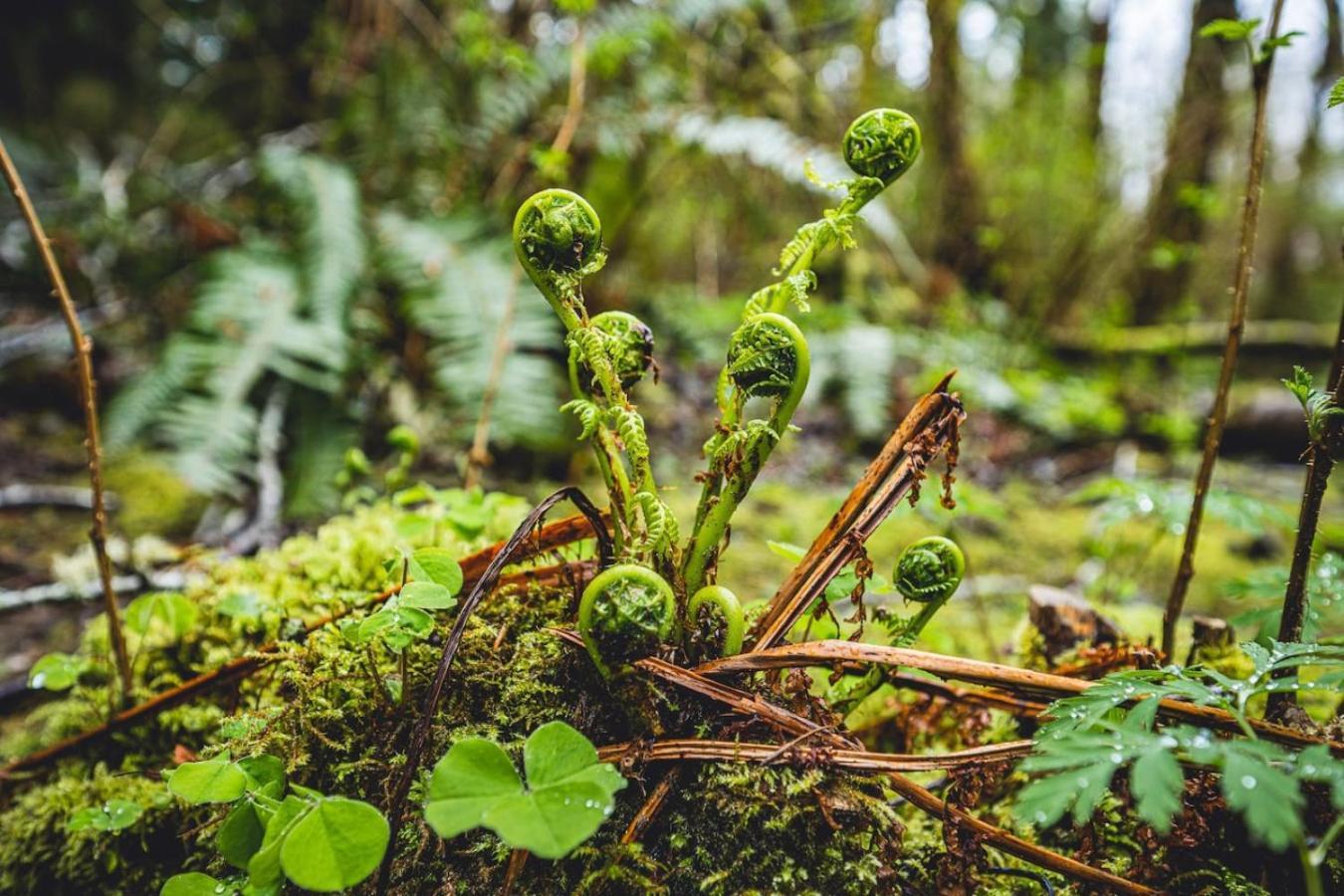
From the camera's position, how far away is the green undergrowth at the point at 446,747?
957 mm

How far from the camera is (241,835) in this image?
93 cm

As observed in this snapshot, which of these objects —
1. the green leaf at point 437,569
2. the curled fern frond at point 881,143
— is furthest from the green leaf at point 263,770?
the curled fern frond at point 881,143

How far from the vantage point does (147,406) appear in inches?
115

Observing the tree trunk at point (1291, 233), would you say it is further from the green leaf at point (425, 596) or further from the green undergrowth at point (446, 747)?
the green leaf at point (425, 596)

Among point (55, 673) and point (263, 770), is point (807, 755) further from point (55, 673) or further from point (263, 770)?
point (55, 673)

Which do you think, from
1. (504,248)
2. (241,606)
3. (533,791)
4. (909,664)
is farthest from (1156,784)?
(504,248)

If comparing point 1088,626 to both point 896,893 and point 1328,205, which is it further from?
point 1328,205

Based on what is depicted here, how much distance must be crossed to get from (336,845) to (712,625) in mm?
535

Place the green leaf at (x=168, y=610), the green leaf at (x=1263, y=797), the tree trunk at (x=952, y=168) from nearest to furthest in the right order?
the green leaf at (x=1263, y=797)
the green leaf at (x=168, y=610)
the tree trunk at (x=952, y=168)

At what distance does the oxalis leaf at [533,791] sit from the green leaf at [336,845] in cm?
10

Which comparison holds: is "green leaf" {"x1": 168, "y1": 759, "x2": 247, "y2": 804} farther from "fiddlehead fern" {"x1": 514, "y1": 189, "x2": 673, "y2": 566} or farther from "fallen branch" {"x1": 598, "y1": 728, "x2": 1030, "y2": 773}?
"fiddlehead fern" {"x1": 514, "y1": 189, "x2": 673, "y2": 566}

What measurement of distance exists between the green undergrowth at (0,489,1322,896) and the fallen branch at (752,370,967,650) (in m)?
0.19

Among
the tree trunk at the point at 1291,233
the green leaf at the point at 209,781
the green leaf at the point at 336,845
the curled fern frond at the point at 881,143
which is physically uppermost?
the tree trunk at the point at 1291,233

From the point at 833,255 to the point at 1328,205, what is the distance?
57.3ft
